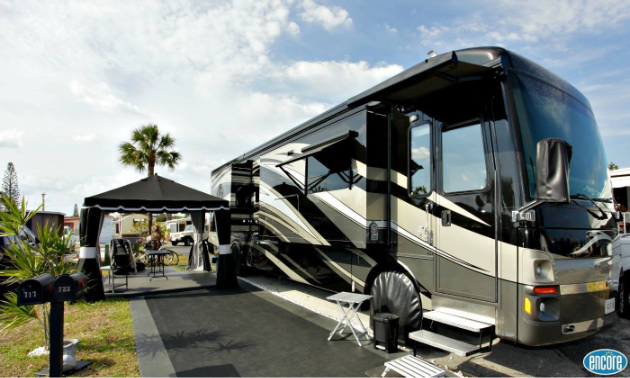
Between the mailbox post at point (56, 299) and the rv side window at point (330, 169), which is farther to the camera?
the rv side window at point (330, 169)

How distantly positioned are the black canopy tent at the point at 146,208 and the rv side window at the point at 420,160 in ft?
15.3

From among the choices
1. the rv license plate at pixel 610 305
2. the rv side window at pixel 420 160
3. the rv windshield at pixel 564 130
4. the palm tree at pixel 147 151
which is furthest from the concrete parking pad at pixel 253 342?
the palm tree at pixel 147 151

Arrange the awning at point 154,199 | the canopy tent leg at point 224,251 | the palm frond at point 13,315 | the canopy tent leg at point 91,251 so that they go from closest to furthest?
the palm frond at point 13,315, the canopy tent leg at point 91,251, the awning at point 154,199, the canopy tent leg at point 224,251

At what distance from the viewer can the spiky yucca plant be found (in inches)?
146

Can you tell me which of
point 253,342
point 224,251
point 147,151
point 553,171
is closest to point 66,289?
point 253,342

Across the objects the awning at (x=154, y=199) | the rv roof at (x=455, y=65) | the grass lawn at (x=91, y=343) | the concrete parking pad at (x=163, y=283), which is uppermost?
the rv roof at (x=455, y=65)

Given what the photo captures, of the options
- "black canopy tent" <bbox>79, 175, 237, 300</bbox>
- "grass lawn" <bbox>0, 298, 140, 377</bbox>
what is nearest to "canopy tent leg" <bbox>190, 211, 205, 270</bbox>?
"black canopy tent" <bbox>79, 175, 237, 300</bbox>

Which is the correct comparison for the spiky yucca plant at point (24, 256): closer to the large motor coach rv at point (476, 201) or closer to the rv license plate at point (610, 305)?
the large motor coach rv at point (476, 201)

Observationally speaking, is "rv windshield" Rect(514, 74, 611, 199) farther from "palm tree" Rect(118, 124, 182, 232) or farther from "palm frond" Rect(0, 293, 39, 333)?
"palm tree" Rect(118, 124, 182, 232)

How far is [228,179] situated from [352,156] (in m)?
5.66

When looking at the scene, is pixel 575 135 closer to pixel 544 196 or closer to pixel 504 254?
pixel 544 196

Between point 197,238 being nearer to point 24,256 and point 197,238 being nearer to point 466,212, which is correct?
point 24,256

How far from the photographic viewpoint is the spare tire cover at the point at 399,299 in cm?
406

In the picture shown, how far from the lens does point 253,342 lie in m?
4.46
